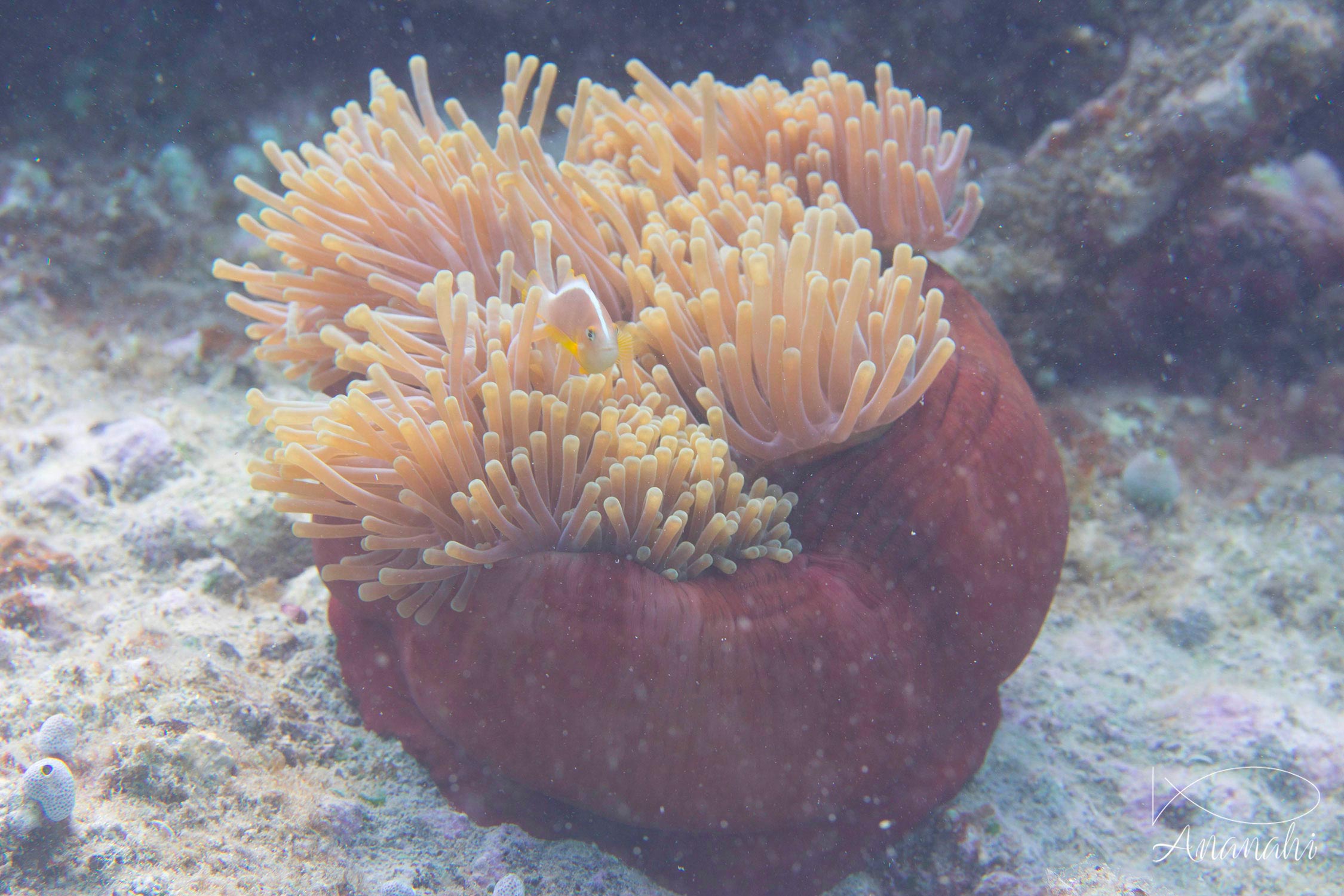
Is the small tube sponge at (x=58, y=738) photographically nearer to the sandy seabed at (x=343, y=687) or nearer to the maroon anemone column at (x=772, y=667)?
the sandy seabed at (x=343, y=687)

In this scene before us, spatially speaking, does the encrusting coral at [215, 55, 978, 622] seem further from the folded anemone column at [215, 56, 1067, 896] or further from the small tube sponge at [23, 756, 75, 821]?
the small tube sponge at [23, 756, 75, 821]

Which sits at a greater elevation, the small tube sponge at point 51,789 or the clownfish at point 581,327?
the clownfish at point 581,327

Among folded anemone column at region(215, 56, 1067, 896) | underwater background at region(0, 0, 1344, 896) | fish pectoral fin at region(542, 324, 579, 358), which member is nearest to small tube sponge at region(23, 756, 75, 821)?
underwater background at region(0, 0, 1344, 896)

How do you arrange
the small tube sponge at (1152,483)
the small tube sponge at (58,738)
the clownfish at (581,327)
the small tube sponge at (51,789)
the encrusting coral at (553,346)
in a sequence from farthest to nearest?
the small tube sponge at (1152,483) → the encrusting coral at (553,346) → the clownfish at (581,327) → the small tube sponge at (58,738) → the small tube sponge at (51,789)

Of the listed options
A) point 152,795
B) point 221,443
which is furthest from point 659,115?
point 152,795

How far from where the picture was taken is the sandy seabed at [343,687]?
58.4 inches

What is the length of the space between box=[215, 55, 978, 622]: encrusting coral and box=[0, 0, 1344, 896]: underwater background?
0.55m

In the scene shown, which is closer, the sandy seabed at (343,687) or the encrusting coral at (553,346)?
the sandy seabed at (343,687)

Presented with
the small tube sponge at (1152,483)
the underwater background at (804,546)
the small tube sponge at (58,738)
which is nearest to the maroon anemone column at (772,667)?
the underwater background at (804,546)

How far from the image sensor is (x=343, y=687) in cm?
203

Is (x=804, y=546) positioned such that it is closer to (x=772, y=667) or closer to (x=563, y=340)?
(x=772, y=667)

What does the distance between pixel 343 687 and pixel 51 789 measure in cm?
78

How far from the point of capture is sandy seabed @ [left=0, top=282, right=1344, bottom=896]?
1.48 m

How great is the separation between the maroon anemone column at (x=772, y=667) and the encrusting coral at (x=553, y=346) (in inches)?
3.9
